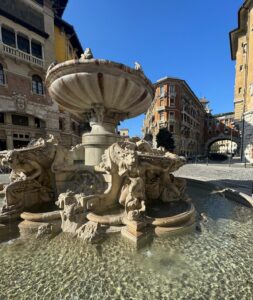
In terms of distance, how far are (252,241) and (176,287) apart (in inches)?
74.3

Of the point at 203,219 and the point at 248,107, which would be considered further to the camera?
the point at 248,107

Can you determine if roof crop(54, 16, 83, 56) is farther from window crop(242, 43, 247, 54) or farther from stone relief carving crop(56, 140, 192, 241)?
stone relief carving crop(56, 140, 192, 241)

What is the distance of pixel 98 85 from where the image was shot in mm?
4438

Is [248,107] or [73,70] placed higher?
[248,107]

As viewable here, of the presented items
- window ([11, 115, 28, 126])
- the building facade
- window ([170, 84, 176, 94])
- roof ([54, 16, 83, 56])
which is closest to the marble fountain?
window ([11, 115, 28, 126])

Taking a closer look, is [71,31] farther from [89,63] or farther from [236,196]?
[236,196]

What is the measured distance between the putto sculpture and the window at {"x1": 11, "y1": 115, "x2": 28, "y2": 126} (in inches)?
635

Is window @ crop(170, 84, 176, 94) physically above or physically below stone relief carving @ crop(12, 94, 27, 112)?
above

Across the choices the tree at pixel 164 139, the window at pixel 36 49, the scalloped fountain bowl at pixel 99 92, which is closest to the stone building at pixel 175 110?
the tree at pixel 164 139

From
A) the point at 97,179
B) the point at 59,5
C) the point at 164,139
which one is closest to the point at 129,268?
the point at 97,179

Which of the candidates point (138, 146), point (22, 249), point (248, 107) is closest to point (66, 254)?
point (22, 249)

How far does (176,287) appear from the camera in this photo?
178 cm

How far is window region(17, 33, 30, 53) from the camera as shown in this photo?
18.0m

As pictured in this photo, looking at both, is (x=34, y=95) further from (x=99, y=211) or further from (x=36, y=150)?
(x=99, y=211)
